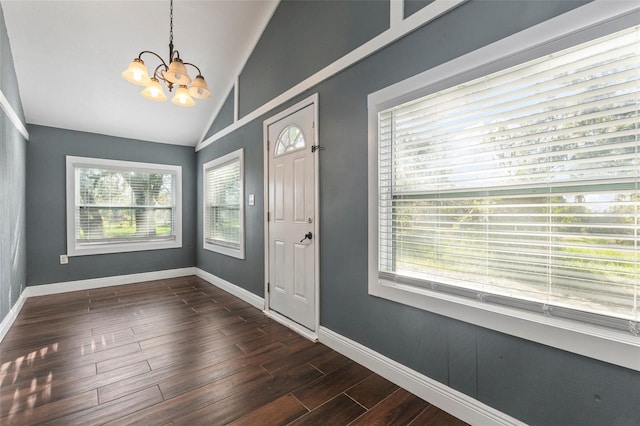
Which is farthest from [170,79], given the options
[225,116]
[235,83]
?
[225,116]

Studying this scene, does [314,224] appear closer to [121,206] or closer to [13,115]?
[13,115]

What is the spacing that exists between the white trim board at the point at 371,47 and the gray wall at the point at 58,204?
113 inches

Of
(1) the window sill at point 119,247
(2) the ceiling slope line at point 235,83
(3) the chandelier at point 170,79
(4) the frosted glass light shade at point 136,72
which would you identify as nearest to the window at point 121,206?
(1) the window sill at point 119,247

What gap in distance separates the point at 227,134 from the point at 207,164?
896mm

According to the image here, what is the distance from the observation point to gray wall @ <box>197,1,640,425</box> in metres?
1.25

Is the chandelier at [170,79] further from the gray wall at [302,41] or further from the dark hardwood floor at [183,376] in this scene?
the dark hardwood floor at [183,376]

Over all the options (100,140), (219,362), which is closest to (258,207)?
(219,362)

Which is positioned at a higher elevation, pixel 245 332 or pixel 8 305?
pixel 8 305

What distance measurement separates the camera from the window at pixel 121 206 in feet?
14.1

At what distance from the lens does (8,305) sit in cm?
294

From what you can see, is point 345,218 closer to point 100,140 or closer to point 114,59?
point 114,59

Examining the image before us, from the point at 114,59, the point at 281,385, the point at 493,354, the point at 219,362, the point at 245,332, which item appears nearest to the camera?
the point at 493,354

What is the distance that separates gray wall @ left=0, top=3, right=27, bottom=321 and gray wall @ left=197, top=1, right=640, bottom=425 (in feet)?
8.48

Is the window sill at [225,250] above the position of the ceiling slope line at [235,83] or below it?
below
